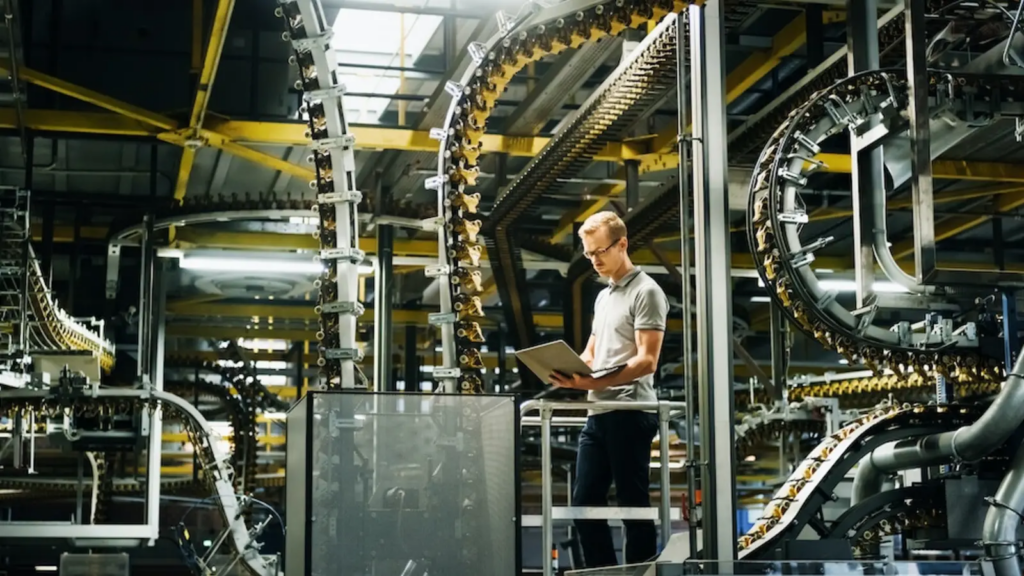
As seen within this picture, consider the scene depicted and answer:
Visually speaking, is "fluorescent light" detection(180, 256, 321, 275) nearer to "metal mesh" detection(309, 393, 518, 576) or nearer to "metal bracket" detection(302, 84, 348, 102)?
"metal bracket" detection(302, 84, 348, 102)

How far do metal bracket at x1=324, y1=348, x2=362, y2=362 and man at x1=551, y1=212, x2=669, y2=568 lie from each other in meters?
1.11

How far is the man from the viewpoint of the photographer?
5.07 metres

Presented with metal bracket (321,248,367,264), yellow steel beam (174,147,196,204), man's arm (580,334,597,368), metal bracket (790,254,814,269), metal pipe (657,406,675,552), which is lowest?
metal pipe (657,406,675,552)

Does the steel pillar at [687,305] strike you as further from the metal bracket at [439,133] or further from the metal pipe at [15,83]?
the metal pipe at [15,83]

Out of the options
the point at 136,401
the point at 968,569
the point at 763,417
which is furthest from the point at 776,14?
the point at 136,401

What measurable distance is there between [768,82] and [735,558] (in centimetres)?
588

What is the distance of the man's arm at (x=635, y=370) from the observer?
495 centimetres

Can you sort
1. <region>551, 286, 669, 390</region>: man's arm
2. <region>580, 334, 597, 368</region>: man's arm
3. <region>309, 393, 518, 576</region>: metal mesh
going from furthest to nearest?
<region>580, 334, 597, 368</region>: man's arm < <region>551, 286, 669, 390</region>: man's arm < <region>309, 393, 518, 576</region>: metal mesh

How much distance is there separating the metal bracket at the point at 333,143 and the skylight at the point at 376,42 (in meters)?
2.53

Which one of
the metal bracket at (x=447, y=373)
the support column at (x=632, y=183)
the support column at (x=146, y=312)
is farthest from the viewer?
the support column at (x=146, y=312)

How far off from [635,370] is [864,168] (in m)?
2.05

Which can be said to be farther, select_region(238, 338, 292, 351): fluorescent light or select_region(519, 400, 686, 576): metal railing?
select_region(238, 338, 292, 351): fluorescent light

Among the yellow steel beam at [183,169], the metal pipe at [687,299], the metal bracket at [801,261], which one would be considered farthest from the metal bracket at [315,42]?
the yellow steel beam at [183,169]

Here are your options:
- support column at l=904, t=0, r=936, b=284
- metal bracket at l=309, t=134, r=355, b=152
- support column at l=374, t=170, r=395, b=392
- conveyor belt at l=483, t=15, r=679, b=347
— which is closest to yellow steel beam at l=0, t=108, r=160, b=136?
support column at l=374, t=170, r=395, b=392
